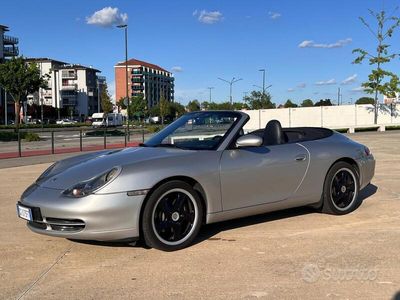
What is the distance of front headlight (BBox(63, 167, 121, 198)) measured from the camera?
4.58m

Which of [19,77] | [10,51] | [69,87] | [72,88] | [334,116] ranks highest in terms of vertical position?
[10,51]

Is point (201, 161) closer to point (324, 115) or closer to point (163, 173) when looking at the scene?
point (163, 173)

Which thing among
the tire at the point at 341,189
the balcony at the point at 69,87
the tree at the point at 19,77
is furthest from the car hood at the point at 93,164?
the balcony at the point at 69,87

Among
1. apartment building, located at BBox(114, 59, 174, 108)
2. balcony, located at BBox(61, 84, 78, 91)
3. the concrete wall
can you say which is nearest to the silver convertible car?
the concrete wall

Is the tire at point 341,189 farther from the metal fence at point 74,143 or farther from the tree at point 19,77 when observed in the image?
the tree at point 19,77

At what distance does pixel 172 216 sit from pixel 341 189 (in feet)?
8.25

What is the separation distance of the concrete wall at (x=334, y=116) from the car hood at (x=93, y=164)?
35.4m

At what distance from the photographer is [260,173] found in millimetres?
5430

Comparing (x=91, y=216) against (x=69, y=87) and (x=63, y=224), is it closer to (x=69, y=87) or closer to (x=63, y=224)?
(x=63, y=224)

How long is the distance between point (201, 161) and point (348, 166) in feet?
7.39

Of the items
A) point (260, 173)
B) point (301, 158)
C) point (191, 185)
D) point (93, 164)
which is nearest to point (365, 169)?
point (301, 158)

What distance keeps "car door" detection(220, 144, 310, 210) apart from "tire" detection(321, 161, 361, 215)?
517mm

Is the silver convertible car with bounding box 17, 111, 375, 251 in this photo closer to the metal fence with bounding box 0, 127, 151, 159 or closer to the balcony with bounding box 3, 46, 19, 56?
the metal fence with bounding box 0, 127, 151, 159

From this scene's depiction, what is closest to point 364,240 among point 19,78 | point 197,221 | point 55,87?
point 197,221
